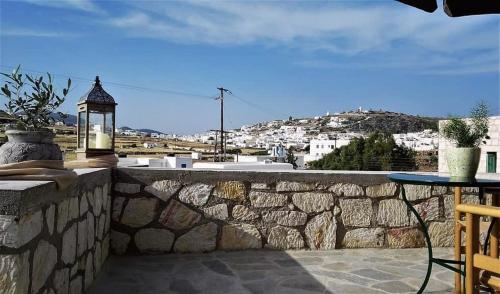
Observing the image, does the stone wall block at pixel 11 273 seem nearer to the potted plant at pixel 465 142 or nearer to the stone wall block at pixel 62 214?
the stone wall block at pixel 62 214

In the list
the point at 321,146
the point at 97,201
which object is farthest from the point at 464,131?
the point at 321,146

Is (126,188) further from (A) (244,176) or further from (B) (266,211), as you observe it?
(B) (266,211)

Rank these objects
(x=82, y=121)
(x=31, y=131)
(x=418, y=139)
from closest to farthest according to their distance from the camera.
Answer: (x=31, y=131)
(x=82, y=121)
(x=418, y=139)

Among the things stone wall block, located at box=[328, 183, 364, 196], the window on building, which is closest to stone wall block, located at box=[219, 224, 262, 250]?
stone wall block, located at box=[328, 183, 364, 196]

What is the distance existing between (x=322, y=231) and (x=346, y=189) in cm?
42

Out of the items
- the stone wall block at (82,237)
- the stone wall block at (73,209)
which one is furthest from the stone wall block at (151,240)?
the stone wall block at (73,209)

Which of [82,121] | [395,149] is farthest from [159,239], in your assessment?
[395,149]

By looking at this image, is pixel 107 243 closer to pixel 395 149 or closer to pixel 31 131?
pixel 31 131

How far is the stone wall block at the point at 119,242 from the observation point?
367 cm

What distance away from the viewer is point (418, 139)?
35344 millimetres

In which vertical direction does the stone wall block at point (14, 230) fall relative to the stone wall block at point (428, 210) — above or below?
above

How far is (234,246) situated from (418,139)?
34361 millimetres

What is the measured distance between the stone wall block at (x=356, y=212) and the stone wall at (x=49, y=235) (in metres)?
2.04

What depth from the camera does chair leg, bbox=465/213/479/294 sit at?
6.24 feet
